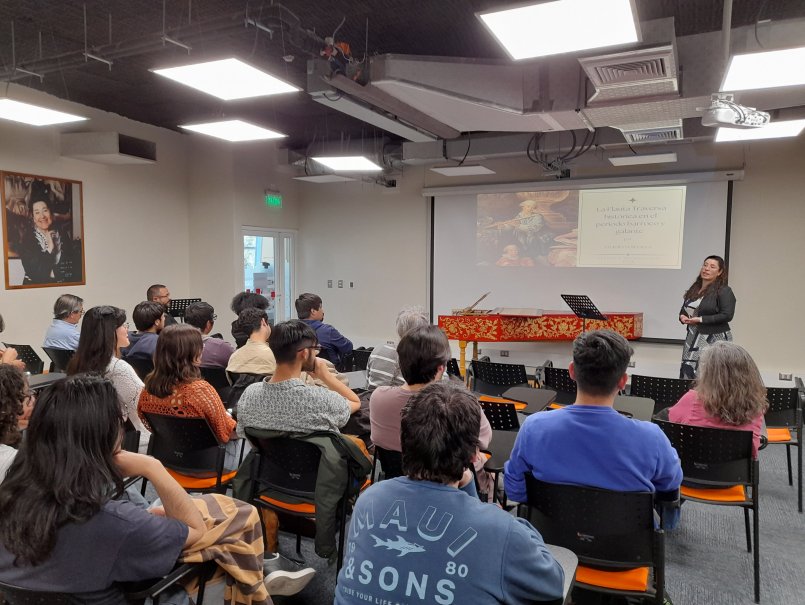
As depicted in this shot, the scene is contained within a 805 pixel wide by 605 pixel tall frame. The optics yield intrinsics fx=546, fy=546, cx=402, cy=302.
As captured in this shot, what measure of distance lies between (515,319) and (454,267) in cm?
163

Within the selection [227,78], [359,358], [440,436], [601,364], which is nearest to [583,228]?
[359,358]

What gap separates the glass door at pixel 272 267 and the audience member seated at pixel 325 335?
350 cm

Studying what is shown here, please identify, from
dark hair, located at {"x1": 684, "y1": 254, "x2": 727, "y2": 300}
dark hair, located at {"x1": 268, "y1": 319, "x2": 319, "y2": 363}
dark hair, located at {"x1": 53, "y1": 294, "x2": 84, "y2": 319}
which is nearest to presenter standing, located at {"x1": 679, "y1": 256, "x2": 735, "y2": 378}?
dark hair, located at {"x1": 684, "y1": 254, "x2": 727, "y2": 300}

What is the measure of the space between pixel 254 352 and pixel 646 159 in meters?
4.62

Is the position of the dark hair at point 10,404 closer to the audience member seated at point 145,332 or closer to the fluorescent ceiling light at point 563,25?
the audience member seated at point 145,332

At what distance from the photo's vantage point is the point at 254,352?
3.42 meters

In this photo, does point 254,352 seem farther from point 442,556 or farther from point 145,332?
point 442,556

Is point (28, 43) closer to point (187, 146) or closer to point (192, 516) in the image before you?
point (187, 146)

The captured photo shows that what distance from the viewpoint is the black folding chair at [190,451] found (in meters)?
2.48

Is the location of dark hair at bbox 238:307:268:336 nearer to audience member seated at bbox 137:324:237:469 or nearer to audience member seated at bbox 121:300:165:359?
audience member seated at bbox 121:300:165:359

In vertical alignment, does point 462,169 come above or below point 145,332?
above

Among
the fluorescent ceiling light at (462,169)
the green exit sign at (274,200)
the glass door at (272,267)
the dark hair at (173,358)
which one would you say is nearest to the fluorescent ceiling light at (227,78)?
the dark hair at (173,358)

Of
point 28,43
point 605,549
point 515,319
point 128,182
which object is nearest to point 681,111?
point 515,319

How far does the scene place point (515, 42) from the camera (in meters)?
2.68
